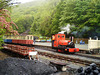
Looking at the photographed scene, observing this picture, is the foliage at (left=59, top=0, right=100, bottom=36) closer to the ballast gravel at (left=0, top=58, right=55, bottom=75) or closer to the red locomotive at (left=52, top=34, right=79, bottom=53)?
the red locomotive at (left=52, top=34, right=79, bottom=53)

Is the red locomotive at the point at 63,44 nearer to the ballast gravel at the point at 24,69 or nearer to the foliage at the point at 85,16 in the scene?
the ballast gravel at the point at 24,69

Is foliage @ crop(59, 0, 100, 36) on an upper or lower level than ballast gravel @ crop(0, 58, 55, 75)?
upper

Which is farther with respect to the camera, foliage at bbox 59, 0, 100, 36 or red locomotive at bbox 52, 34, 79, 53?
foliage at bbox 59, 0, 100, 36

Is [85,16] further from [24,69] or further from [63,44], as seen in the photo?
[24,69]

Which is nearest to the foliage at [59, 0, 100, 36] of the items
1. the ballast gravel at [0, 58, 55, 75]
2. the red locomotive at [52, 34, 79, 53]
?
the red locomotive at [52, 34, 79, 53]

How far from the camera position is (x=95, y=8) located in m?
21.8

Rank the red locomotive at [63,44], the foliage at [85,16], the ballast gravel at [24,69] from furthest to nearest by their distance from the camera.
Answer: the foliage at [85,16] < the red locomotive at [63,44] < the ballast gravel at [24,69]

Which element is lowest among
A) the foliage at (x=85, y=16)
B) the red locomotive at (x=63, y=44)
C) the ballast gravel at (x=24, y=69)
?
the ballast gravel at (x=24, y=69)

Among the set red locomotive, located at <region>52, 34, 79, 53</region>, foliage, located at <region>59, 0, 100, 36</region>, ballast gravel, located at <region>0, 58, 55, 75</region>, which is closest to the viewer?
ballast gravel, located at <region>0, 58, 55, 75</region>

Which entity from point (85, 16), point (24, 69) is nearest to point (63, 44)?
point (24, 69)

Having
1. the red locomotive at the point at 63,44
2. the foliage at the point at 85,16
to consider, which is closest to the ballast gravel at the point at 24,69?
the red locomotive at the point at 63,44

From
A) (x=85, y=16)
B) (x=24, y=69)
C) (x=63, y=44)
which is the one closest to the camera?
(x=24, y=69)

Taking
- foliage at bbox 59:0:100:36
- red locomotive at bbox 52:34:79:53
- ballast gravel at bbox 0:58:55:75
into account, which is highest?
foliage at bbox 59:0:100:36

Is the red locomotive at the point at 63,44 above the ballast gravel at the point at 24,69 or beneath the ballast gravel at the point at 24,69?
above
